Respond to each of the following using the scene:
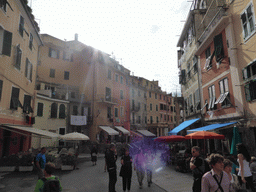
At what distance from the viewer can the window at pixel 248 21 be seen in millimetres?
9938

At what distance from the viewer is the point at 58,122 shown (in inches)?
1035

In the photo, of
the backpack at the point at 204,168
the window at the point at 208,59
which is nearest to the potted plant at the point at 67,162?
the backpack at the point at 204,168

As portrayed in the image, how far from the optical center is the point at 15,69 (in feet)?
45.2

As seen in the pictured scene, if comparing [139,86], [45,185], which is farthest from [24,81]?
[139,86]

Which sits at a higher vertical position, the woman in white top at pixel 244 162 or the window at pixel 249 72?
the window at pixel 249 72

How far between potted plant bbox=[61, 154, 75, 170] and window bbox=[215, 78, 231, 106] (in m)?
10.5

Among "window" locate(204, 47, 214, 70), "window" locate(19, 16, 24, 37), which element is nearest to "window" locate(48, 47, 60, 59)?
"window" locate(19, 16, 24, 37)

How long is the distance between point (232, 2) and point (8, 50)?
14.1 m

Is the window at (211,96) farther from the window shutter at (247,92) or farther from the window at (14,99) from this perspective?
the window at (14,99)

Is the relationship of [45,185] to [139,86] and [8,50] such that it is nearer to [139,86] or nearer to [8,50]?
[8,50]

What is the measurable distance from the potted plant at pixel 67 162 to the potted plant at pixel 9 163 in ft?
9.07

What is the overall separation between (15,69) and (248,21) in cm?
1519

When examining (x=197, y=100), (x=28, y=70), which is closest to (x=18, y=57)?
(x=28, y=70)

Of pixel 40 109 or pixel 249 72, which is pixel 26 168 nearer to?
pixel 40 109
